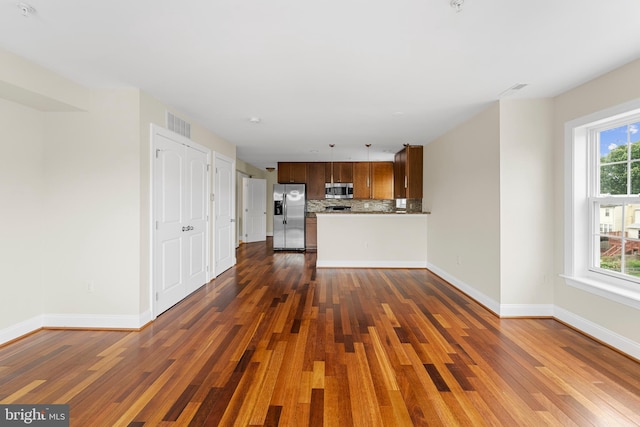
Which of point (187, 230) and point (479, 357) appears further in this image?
point (187, 230)

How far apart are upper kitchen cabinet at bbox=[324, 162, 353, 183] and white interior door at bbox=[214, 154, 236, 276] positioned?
9.72ft

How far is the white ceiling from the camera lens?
70.1 inches

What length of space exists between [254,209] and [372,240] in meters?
4.82

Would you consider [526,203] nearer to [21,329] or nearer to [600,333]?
[600,333]

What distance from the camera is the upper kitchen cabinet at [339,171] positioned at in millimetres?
A: 7867

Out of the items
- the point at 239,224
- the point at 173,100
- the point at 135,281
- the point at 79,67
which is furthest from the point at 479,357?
the point at 239,224

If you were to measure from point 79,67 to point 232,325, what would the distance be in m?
2.68

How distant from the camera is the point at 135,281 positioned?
304cm

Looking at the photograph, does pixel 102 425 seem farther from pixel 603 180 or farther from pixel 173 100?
pixel 603 180

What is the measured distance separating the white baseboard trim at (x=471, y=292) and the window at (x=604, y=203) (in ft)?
2.52

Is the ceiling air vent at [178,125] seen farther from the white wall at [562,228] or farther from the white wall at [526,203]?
the white wall at [562,228]

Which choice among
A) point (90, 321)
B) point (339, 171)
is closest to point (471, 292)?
point (90, 321)
